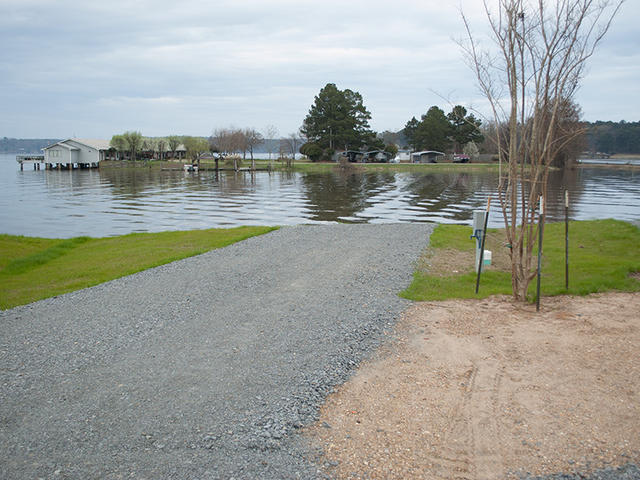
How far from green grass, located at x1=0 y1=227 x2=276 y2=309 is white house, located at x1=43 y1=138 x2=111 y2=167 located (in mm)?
79524

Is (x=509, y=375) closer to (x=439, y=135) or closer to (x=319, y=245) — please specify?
(x=319, y=245)

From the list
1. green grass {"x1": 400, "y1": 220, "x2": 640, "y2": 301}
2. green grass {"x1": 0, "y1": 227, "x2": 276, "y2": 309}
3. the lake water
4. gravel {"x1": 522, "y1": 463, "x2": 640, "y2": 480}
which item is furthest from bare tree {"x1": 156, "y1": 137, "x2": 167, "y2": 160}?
gravel {"x1": 522, "y1": 463, "x2": 640, "y2": 480}

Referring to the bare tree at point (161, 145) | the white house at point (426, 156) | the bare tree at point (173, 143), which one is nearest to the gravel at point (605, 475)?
the white house at point (426, 156)

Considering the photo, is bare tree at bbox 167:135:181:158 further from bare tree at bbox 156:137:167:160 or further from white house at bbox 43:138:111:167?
white house at bbox 43:138:111:167

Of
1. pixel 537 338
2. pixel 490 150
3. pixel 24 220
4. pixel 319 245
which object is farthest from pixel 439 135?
pixel 537 338

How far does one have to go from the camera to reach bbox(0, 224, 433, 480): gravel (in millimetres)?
4152

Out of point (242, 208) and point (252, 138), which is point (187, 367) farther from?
point (252, 138)

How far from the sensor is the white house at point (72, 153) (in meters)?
88.8

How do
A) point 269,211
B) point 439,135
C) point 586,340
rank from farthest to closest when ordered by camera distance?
point 439,135 < point 269,211 < point 586,340

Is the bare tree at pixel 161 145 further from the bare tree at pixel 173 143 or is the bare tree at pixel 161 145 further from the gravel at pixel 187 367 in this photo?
the gravel at pixel 187 367

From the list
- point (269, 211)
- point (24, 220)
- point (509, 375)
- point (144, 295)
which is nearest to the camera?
point (509, 375)

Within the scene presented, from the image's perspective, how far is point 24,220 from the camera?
25938 mm

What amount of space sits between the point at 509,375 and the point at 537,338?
52.7 inches

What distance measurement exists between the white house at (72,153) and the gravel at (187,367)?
3505 inches
